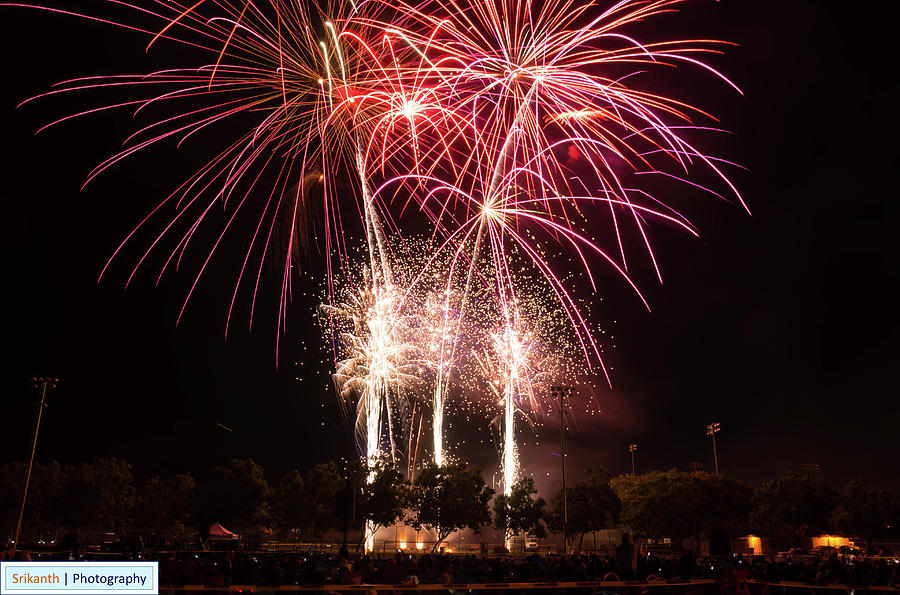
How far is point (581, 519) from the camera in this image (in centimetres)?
5350

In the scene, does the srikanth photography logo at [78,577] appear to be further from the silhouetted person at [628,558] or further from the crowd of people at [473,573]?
the silhouetted person at [628,558]

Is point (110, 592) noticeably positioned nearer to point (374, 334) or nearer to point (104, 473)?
point (374, 334)

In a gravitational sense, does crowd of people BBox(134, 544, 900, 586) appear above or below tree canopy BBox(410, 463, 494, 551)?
below

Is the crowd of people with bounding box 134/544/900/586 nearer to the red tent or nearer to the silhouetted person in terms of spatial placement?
the silhouetted person

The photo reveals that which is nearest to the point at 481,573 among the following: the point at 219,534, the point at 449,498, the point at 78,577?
the point at 78,577

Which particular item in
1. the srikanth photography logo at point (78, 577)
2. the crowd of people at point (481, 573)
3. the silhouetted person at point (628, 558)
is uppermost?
the srikanth photography logo at point (78, 577)

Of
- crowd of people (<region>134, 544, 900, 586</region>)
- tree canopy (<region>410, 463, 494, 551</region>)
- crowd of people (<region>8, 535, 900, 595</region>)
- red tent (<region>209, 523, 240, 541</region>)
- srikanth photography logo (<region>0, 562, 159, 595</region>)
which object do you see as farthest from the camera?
tree canopy (<region>410, 463, 494, 551</region>)

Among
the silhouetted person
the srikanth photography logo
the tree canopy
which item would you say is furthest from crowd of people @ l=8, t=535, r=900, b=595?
the tree canopy

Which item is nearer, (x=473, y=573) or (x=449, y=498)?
(x=473, y=573)

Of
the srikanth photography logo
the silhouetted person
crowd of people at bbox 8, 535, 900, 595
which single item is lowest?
crowd of people at bbox 8, 535, 900, 595

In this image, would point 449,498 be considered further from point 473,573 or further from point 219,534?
point 473,573

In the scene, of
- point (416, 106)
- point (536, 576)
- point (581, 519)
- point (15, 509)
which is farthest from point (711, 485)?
Result: point (15, 509)

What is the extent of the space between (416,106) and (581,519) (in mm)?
41141

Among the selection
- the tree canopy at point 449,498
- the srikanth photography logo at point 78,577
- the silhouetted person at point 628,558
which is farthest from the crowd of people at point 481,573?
the tree canopy at point 449,498
